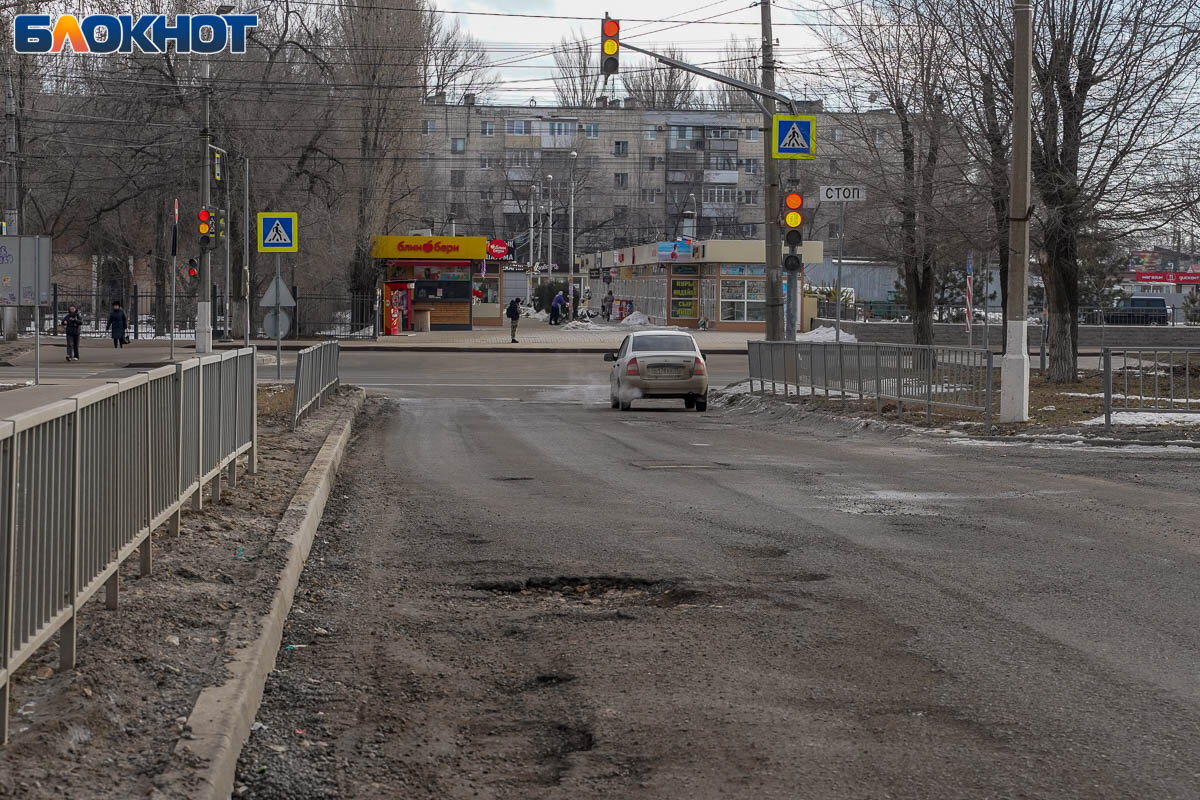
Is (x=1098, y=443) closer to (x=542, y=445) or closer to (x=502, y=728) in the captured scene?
(x=542, y=445)

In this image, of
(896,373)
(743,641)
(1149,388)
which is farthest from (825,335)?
(743,641)

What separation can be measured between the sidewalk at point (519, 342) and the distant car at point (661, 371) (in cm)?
1971

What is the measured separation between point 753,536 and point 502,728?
4.54 metres

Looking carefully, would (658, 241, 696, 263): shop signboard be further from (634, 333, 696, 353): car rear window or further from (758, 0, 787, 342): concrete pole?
(634, 333, 696, 353): car rear window

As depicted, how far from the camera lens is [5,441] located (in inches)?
164

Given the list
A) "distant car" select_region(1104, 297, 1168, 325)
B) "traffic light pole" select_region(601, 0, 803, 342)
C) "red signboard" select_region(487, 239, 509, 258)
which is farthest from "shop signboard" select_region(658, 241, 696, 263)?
"traffic light pole" select_region(601, 0, 803, 342)

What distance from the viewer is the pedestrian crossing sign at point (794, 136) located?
24453mm

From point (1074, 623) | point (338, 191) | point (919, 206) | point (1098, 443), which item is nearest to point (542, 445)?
point (1098, 443)

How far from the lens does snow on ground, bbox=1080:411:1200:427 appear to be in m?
17.1

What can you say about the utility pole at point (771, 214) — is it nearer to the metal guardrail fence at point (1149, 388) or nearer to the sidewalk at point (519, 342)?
the metal guardrail fence at point (1149, 388)

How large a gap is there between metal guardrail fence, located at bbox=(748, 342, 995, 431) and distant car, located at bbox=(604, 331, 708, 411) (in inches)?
63.1

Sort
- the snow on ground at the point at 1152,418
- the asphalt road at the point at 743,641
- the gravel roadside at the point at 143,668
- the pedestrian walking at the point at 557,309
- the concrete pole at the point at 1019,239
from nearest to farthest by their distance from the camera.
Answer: the gravel roadside at the point at 143,668
the asphalt road at the point at 743,641
the snow on ground at the point at 1152,418
the concrete pole at the point at 1019,239
the pedestrian walking at the point at 557,309

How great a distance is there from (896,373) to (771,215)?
8196 mm

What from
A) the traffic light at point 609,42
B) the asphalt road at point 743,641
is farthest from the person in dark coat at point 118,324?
the asphalt road at point 743,641
